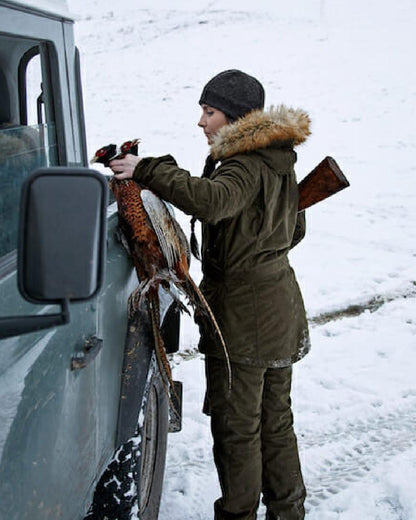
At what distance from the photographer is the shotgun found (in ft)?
8.45

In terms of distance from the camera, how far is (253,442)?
2.63 m

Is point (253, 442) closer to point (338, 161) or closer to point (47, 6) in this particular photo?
point (47, 6)

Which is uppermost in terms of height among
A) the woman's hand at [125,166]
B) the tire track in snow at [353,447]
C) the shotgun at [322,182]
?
the woman's hand at [125,166]

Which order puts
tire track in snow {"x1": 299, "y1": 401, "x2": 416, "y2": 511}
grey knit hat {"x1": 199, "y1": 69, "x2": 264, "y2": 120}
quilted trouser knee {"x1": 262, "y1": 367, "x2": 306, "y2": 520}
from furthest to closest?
tire track in snow {"x1": 299, "y1": 401, "x2": 416, "y2": 511}
quilted trouser knee {"x1": 262, "y1": 367, "x2": 306, "y2": 520}
grey knit hat {"x1": 199, "y1": 69, "x2": 264, "y2": 120}

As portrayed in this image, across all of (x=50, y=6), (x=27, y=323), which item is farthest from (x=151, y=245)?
(x=27, y=323)

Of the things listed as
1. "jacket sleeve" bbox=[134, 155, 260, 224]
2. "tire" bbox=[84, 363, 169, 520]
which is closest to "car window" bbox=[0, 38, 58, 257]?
Result: "jacket sleeve" bbox=[134, 155, 260, 224]

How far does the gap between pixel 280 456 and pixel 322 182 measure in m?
1.24

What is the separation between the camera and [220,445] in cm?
265

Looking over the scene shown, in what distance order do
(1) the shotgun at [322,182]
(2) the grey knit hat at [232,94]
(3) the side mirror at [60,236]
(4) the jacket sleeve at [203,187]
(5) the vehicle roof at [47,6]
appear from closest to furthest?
(3) the side mirror at [60,236] < (5) the vehicle roof at [47,6] < (4) the jacket sleeve at [203,187] < (2) the grey knit hat at [232,94] < (1) the shotgun at [322,182]

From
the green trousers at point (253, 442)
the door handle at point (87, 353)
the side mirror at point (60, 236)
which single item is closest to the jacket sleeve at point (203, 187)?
the door handle at point (87, 353)

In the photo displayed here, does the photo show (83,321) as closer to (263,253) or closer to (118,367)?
(118,367)

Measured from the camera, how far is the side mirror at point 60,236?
1171 millimetres

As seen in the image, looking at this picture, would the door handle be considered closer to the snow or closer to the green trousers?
the green trousers

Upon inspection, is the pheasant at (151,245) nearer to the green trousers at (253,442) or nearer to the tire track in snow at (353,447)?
the green trousers at (253,442)
